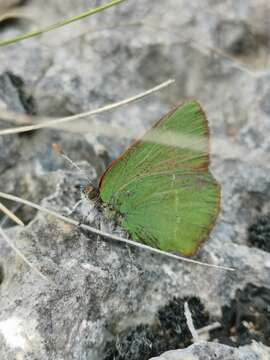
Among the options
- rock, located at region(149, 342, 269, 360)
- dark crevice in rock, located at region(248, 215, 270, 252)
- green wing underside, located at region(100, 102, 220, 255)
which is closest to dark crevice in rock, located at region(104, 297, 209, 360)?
rock, located at region(149, 342, 269, 360)

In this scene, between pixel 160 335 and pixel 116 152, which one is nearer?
Answer: pixel 160 335

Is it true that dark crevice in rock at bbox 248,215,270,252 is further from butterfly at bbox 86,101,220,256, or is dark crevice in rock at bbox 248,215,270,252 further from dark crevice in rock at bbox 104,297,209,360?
dark crevice in rock at bbox 104,297,209,360

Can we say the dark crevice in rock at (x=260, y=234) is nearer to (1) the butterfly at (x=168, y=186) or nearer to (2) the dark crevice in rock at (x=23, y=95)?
(1) the butterfly at (x=168, y=186)

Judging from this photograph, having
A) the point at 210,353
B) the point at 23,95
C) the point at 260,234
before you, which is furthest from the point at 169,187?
the point at 23,95

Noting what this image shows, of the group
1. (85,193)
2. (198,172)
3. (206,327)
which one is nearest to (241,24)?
(198,172)

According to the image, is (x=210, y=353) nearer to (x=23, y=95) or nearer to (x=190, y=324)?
(x=190, y=324)

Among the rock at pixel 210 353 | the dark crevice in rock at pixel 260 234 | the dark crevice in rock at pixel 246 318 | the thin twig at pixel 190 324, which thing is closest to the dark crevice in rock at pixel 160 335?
the thin twig at pixel 190 324
